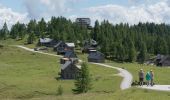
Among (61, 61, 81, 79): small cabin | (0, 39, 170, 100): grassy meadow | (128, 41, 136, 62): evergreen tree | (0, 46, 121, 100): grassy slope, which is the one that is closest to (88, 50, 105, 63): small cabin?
(0, 46, 121, 100): grassy slope

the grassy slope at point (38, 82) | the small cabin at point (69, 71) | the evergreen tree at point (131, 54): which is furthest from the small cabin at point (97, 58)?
the small cabin at point (69, 71)

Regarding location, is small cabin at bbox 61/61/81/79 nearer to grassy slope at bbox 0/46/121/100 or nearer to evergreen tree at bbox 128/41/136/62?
grassy slope at bbox 0/46/121/100

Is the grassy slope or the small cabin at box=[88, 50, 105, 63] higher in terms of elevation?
the small cabin at box=[88, 50, 105, 63]

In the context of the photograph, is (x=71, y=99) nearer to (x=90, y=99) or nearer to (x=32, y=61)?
(x=90, y=99)

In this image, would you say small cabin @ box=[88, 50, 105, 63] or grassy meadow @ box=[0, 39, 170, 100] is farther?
small cabin @ box=[88, 50, 105, 63]

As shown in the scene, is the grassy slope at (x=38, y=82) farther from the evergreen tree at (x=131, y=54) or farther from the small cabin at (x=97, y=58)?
the evergreen tree at (x=131, y=54)

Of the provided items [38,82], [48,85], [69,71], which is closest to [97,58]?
[69,71]

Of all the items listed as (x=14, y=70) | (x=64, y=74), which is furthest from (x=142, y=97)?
(x=14, y=70)

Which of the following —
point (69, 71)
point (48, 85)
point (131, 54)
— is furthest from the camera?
point (131, 54)

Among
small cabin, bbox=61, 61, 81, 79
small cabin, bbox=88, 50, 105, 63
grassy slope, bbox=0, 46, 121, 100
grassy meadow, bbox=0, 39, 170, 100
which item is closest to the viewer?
grassy meadow, bbox=0, 39, 170, 100

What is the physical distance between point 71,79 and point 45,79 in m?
11.4

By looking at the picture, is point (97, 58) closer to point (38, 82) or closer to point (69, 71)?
point (69, 71)

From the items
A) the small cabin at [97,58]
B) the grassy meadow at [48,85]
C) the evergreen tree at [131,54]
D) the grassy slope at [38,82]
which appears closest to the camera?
the grassy meadow at [48,85]

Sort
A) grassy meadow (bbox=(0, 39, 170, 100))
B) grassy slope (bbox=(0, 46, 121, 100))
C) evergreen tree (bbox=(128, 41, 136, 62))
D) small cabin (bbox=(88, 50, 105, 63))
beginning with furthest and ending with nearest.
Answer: evergreen tree (bbox=(128, 41, 136, 62)), small cabin (bbox=(88, 50, 105, 63)), grassy slope (bbox=(0, 46, 121, 100)), grassy meadow (bbox=(0, 39, 170, 100))
